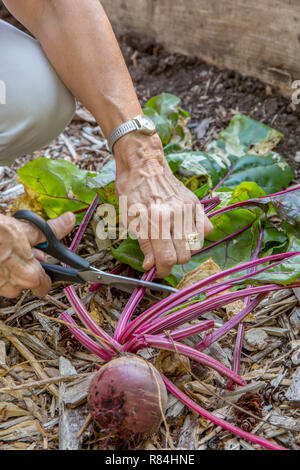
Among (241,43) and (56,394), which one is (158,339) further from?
(241,43)

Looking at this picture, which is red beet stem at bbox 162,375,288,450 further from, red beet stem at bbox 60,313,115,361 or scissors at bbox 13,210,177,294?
scissors at bbox 13,210,177,294

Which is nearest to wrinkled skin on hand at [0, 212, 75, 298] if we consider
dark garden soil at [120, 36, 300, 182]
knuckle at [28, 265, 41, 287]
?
knuckle at [28, 265, 41, 287]

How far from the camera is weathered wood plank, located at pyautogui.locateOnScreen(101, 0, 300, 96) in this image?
2020 millimetres

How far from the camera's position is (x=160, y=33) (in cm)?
250

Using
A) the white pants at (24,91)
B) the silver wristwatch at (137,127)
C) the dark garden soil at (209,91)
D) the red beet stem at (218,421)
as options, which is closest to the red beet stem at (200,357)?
the red beet stem at (218,421)

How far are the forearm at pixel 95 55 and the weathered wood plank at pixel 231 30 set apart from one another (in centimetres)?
99

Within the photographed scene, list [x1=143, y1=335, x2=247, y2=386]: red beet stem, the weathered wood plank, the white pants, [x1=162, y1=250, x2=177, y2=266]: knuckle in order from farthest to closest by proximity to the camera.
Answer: the weathered wood plank, the white pants, [x1=162, y1=250, x2=177, y2=266]: knuckle, [x1=143, y1=335, x2=247, y2=386]: red beet stem

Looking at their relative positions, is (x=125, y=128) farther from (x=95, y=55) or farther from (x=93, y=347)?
(x=93, y=347)

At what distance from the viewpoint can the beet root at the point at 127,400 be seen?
38.1 inches

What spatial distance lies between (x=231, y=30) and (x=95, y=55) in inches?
43.9

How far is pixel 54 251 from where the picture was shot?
1.15m

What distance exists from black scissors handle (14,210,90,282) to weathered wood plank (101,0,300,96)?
1.38 meters

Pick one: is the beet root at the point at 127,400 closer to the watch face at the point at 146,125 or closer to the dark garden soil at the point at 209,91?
the watch face at the point at 146,125
